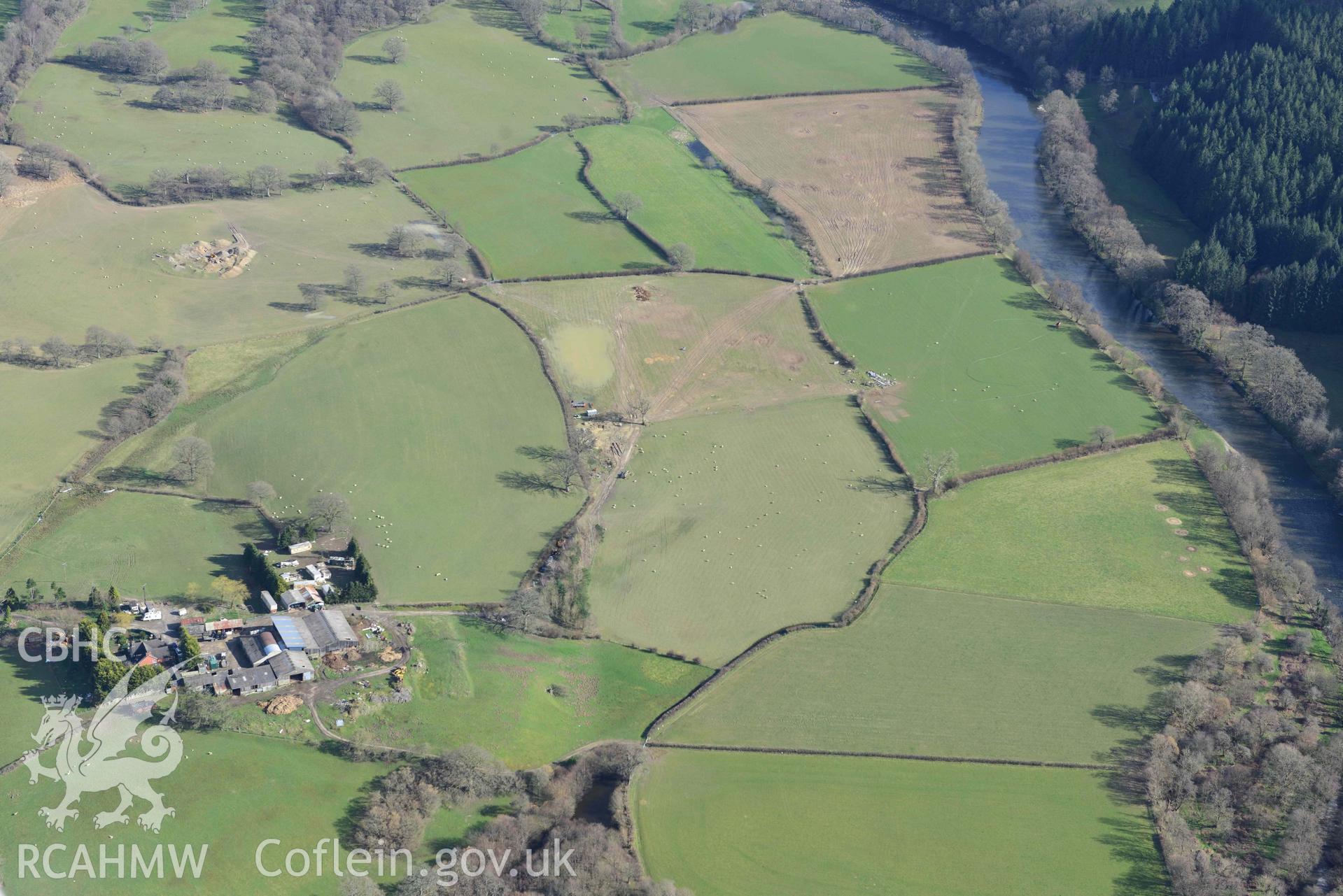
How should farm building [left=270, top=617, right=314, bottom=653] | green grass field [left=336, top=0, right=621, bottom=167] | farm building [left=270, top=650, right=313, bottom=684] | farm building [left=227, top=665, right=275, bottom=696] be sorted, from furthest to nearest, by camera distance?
green grass field [left=336, top=0, right=621, bottom=167] < farm building [left=270, top=617, right=314, bottom=653] < farm building [left=270, top=650, right=313, bottom=684] < farm building [left=227, top=665, right=275, bottom=696]

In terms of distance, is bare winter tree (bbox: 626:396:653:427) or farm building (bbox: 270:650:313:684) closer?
farm building (bbox: 270:650:313:684)

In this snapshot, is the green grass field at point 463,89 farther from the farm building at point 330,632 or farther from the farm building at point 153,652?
the farm building at point 153,652

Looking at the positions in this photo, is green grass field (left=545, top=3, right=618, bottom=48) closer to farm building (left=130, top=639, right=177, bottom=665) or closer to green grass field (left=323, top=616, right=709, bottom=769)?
green grass field (left=323, top=616, right=709, bottom=769)

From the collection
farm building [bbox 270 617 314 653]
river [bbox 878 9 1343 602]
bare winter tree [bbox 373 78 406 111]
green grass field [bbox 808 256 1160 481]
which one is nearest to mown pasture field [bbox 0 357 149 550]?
farm building [bbox 270 617 314 653]

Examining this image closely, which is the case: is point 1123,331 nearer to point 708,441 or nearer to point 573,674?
point 708,441

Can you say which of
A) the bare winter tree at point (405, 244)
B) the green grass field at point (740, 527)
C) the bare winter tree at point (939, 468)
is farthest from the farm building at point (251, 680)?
the bare winter tree at point (405, 244)

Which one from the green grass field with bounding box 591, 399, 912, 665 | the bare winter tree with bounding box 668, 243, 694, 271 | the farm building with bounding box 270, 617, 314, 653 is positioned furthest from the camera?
the bare winter tree with bounding box 668, 243, 694, 271

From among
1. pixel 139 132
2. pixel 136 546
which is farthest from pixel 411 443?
pixel 139 132
